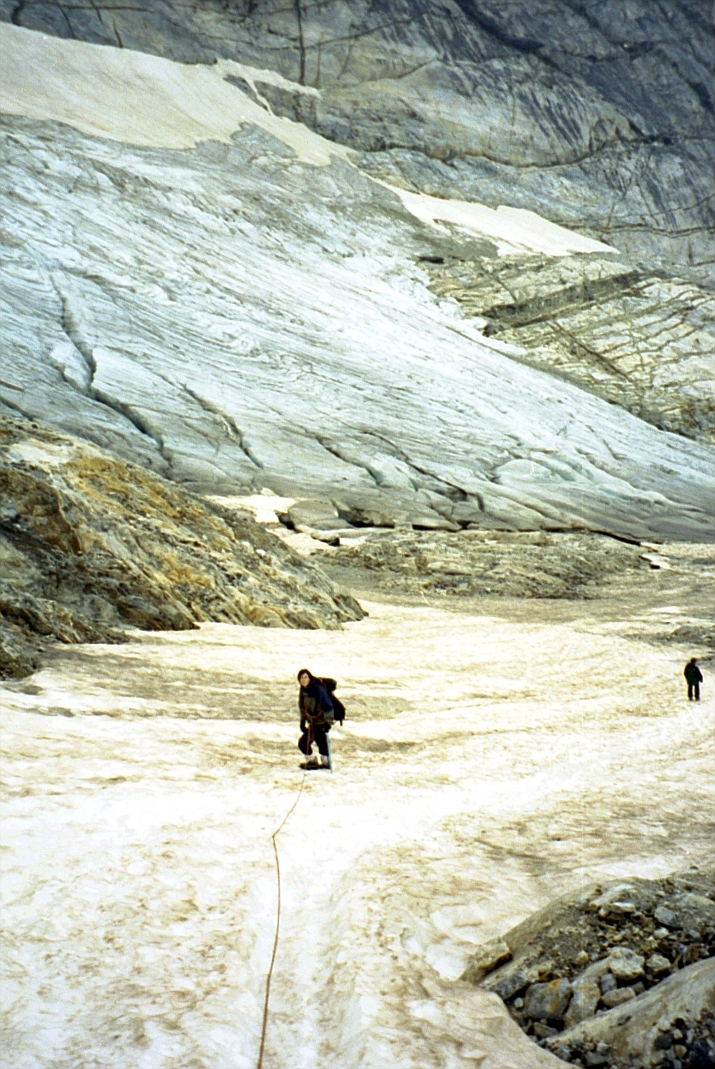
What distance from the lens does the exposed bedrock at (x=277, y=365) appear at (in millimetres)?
24969

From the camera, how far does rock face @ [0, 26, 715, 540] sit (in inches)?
990

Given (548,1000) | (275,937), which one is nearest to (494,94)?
(275,937)

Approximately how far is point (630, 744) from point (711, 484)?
25.6 meters

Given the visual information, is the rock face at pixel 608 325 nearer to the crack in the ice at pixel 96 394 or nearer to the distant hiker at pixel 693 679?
the crack in the ice at pixel 96 394

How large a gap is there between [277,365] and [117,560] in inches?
782

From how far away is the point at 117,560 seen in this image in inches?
414

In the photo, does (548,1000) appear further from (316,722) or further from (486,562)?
(486,562)

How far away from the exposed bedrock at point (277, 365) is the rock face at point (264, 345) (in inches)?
3.1

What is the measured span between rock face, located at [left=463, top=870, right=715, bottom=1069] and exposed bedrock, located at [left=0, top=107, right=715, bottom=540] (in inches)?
760

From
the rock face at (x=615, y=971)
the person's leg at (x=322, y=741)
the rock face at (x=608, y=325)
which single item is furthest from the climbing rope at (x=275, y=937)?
the rock face at (x=608, y=325)

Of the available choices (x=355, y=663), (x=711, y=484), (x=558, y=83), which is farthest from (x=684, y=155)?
(x=355, y=663)

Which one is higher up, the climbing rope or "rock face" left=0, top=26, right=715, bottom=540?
"rock face" left=0, top=26, right=715, bottom=540

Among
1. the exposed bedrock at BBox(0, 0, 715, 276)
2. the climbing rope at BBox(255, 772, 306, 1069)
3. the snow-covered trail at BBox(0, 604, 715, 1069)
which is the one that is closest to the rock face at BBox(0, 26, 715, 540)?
A: the exposed bedrock at BBox(0, 0, 715, 276)

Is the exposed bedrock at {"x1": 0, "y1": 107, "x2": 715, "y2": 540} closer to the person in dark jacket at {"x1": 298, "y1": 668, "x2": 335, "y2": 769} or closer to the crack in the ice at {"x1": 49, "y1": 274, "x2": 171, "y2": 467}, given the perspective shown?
the crack in the ice at {"x1": 49, "y1": 274, "x2": 171, "y2": 467}
